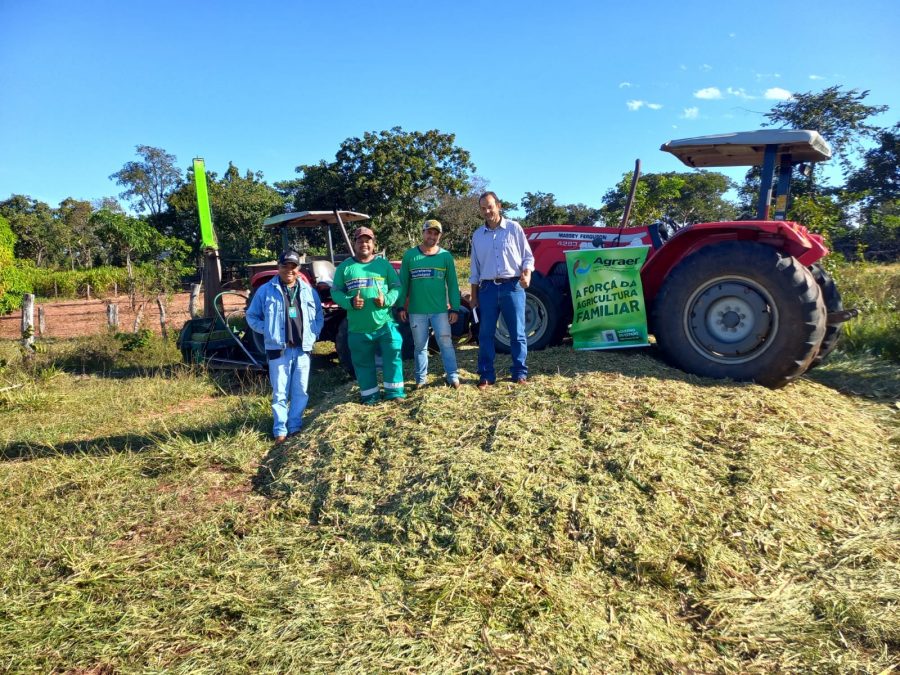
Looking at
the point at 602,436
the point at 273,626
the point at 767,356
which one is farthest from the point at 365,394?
the point at 767,356

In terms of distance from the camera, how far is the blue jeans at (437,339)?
4500 millimetres

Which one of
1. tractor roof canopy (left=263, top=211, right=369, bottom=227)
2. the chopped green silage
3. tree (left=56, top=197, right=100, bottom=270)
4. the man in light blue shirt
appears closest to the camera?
the chopped green silage

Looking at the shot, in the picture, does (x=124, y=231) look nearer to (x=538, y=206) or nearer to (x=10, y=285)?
(x=10, y=285)

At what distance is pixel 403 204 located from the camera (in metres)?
24.7

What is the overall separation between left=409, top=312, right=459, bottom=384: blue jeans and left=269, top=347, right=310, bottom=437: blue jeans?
96 cm

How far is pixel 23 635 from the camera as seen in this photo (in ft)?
7.72

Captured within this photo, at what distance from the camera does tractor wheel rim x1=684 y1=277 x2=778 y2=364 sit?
14.1ft

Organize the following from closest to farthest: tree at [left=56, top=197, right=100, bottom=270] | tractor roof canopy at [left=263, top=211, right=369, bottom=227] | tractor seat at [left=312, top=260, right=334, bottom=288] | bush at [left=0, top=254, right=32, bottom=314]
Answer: tractor seat at [left=312, top=260, right=334, bottom=288]
tractor roof canopy at [left=263, top=211, right=369, bottom=227]
bush at [left=0, top=254, right=32, bottom=314]
tree at [left=56, top=197, right=100, bottom=270]

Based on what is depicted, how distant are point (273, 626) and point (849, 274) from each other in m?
10.4

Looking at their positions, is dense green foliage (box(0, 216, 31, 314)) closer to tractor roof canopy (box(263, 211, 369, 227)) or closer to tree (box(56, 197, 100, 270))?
tractor roof canopy (box(263, 211, 369, 227))

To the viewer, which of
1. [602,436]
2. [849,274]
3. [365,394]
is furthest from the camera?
[849,274]

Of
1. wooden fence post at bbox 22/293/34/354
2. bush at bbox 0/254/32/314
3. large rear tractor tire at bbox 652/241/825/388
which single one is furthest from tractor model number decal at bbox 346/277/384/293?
bush at bbox 0/254/32/314

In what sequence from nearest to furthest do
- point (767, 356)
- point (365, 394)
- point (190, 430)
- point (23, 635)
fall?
point (23, 635) → point (767, 356) → point (365, 394) → point (190, 430)

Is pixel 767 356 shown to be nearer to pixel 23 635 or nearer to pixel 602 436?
pixel 602 436
